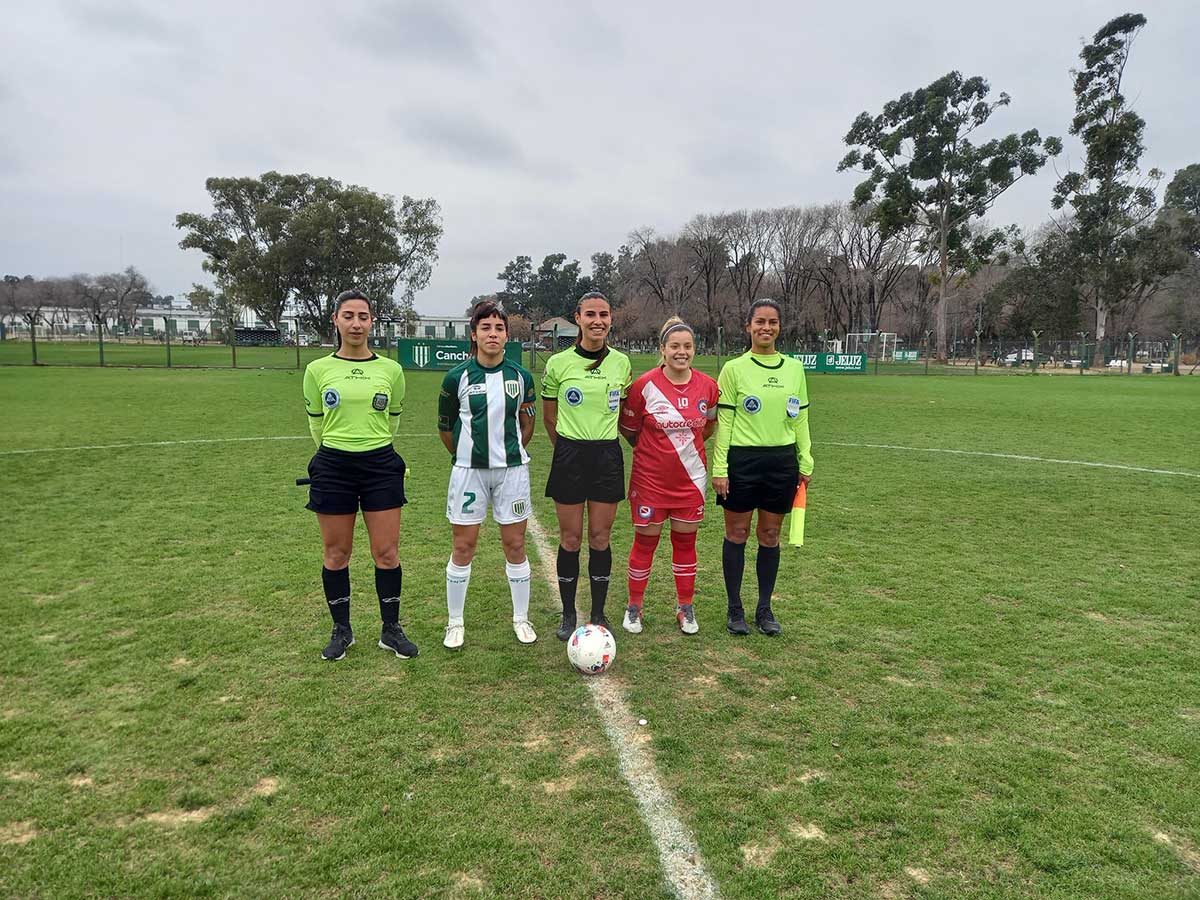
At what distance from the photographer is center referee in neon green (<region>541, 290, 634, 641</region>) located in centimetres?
417

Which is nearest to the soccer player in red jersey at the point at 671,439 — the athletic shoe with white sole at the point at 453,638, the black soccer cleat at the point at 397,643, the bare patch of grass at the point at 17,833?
the athletic shoe with white sole at the point at 453,638

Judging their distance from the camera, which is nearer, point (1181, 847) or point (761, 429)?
point (1181, 847)

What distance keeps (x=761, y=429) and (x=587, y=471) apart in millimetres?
1109

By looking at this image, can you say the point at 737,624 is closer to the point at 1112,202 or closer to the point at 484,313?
the point at 484,313

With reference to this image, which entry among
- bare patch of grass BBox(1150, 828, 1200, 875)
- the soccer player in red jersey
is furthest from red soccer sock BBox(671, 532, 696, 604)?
bare patch of grass BBox(1150, 828, 1200, 875)

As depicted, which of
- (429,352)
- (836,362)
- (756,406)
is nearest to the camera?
(756,406)

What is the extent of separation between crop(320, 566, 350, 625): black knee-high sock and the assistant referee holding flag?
2305 millimetres

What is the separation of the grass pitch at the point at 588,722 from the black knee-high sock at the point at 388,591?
0.30m

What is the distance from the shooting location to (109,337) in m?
62.2

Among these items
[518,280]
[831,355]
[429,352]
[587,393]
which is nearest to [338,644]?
[587,393]

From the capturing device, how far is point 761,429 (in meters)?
4.29

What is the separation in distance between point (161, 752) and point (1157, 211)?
218ft

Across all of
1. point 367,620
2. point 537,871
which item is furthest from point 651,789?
point 367,620

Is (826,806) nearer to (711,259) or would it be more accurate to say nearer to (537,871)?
(537,871)
